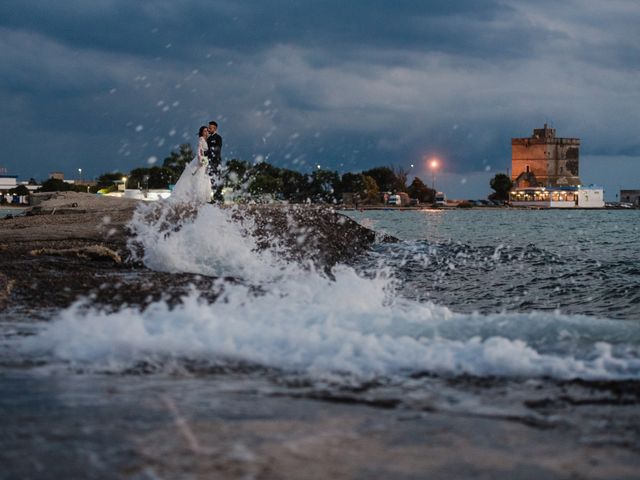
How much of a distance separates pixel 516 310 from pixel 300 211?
8.91 meters

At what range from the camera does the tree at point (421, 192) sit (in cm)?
17025

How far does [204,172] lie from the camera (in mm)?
20359

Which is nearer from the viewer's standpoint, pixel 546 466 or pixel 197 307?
pixel 546 466

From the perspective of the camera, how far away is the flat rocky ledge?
316 inches

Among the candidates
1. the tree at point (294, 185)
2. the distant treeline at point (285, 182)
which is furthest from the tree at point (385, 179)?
the tree at point (294, 185)

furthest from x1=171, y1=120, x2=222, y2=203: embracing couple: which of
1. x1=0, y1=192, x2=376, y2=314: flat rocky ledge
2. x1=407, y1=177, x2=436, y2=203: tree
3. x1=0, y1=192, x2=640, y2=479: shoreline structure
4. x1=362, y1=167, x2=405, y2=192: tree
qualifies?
x1=407, y1=177, x2=436, y2=203: tree

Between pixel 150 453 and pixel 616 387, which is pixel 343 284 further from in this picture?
pixel 150 453

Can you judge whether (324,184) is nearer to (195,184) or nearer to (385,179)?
(385,179)

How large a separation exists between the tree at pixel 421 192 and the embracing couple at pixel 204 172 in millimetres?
149988

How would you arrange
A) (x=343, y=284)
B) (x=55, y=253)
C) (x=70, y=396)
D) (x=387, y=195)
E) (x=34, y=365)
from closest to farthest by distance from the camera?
(x=70, y=396) → (x=34, y=365) → (x=343, y=284) → (x=55, y=253) → (x=387, y=195)

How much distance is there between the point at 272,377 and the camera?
4.88 meters

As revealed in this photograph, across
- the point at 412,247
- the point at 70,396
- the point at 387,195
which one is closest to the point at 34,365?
the point at 70,396

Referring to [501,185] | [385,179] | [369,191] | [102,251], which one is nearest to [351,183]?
[369,191]

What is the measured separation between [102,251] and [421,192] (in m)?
162
